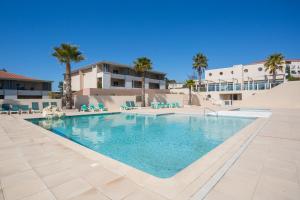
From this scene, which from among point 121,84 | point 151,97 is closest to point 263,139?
point 151,97

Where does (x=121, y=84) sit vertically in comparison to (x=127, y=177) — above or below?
above

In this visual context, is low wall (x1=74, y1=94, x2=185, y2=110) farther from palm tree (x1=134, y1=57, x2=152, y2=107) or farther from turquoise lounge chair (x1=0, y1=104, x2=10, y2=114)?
turquoise lounge chair (x1=0, y1=104, x2=10, y2=114)

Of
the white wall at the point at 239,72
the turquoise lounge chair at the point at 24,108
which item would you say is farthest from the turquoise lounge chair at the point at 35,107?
the white wall at the point at 239,72

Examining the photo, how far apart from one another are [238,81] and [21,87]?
44135 mm

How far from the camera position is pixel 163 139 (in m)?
8.79

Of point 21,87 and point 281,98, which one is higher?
point 21,87

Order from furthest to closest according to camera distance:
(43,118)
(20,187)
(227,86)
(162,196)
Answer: (227,86)
(43,118)
(20,187)
(162,196)

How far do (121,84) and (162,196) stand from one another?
31.5 meters

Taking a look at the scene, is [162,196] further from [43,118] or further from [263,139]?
[43,118]

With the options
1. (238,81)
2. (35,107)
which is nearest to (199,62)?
(238,81)

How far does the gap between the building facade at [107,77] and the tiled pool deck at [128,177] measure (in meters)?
24.8

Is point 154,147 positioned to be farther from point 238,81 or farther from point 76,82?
point 238,81

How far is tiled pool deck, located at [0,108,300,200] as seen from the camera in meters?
2.82

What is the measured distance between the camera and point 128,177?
3385 mm
